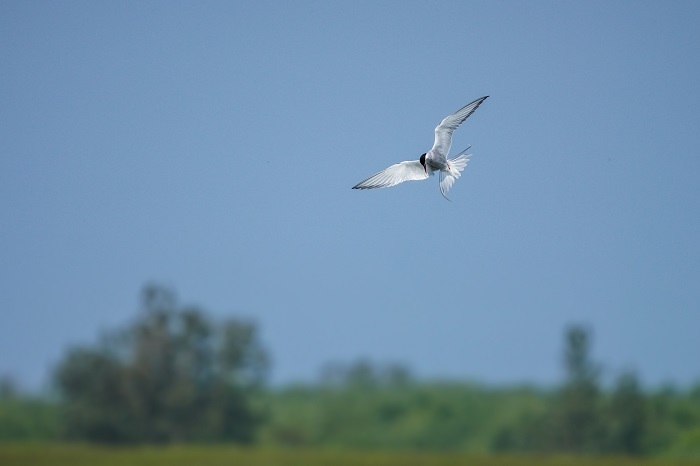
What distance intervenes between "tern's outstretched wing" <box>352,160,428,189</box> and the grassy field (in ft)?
68.1

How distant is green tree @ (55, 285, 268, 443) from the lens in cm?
5206

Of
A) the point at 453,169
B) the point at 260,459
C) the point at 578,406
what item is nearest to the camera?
the point at 453,169

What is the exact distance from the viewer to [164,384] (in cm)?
5391

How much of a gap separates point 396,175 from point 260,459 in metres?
23.1

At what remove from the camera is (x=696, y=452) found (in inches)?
1758

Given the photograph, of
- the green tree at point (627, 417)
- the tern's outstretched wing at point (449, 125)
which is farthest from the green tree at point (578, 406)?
the tern's outstretched wing at point (449, 125)

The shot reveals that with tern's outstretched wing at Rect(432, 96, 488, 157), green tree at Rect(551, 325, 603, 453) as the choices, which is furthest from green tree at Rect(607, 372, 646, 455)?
tern's outstretched wing at Rect(432, 96, 488, 157)

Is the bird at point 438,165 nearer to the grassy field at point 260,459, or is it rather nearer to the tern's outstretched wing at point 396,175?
the tern's outstretched wing at point 396,175

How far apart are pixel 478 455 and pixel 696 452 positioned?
825cm

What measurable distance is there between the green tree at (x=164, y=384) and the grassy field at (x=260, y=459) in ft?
29.2

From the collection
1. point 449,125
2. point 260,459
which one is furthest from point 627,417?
point 449,125

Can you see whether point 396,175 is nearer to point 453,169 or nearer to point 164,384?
point 453,169

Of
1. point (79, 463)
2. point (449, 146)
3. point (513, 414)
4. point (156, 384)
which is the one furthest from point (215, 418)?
point (449, 146)

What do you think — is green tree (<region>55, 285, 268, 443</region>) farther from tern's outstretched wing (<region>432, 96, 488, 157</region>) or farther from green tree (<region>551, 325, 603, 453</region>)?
tern's outstretched wing (<region>432, 96, 488, 157</region>)
